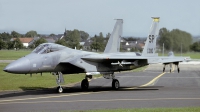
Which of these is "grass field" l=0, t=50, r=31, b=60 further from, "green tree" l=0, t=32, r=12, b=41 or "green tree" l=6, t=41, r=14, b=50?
"green tree" l=6, t=41, r=14, b=50

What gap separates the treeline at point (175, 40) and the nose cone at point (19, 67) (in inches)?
1034

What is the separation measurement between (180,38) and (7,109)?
3438 cm

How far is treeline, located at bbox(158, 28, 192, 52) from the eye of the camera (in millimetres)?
47250

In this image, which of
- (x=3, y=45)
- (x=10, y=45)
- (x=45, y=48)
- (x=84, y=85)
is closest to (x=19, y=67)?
(x=45, y=48)

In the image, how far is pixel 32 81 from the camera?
106 ft

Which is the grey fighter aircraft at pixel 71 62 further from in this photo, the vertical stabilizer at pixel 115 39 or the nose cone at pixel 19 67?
the vertical stabilizer at pixel 115 39

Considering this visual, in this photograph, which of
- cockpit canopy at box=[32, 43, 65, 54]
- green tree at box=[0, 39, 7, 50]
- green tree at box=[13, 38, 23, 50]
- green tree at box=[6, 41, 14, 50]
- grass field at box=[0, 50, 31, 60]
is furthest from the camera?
green tree at box=[6, 41, 14, 50]

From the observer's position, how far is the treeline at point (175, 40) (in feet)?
155

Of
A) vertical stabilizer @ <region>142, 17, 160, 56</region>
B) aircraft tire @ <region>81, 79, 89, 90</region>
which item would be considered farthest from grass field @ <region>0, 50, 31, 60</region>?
aircraft tire @ <region>81, 79, 89, 90</region>

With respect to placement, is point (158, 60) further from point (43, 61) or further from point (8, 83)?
point (8, 83)

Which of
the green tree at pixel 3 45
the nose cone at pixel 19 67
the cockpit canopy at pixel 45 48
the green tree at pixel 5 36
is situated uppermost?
the green tree at pixel 5 36

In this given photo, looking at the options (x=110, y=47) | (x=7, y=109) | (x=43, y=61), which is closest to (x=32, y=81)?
(x=110, y=47)

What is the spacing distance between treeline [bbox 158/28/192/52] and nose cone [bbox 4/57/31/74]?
26.3 meters

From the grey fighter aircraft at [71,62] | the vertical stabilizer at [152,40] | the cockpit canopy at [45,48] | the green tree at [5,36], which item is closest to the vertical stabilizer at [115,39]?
the vertical stabilizer at [152,40]
